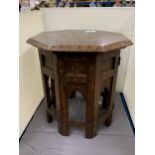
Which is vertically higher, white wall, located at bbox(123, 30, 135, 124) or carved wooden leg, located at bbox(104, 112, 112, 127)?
white wall, located at bbox(123, 30, 135, 124)

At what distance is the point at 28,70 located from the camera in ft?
5.04

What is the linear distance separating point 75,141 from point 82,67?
583 millimetres

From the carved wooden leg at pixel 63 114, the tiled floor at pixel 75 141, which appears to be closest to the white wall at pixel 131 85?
the tiled floor at pixel 75 141

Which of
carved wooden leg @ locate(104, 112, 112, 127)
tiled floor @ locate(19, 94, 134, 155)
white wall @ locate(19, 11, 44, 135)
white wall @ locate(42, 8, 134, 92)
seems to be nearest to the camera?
tiled floor @ locate(19, 94, 134, 155)

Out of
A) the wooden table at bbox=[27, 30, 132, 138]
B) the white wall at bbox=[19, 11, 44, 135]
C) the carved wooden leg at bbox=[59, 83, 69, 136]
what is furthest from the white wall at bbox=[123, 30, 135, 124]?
the white wall at bbox=[19, 11, 44, 135]

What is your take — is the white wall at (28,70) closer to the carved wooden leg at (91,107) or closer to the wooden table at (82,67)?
the wooden table at (82,67)

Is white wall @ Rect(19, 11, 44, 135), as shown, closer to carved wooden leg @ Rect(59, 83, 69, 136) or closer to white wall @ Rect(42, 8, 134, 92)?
white wall @ Rect(42, 8, 134, 92)

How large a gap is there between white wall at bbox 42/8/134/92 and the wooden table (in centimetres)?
56

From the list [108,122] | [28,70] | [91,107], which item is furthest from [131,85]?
[28,70]

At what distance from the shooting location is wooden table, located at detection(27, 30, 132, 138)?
1.05m

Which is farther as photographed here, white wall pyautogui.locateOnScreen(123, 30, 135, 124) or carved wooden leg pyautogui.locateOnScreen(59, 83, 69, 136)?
white wall pyautogui.locateOnScreen(123, 30, 135, 124)

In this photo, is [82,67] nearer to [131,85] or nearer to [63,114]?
[63,114]

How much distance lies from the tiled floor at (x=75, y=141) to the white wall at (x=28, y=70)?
12 cm
